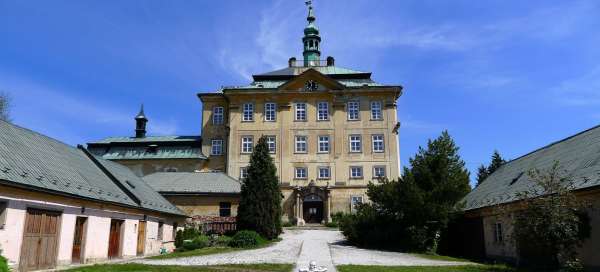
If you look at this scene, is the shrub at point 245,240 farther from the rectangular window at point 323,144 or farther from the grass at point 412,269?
the rectangular window at point 323,144

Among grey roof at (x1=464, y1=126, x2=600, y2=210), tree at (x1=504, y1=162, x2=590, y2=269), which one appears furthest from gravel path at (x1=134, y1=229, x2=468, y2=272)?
grey roof at (x1=464, y1=126, x2=600, y2=210)

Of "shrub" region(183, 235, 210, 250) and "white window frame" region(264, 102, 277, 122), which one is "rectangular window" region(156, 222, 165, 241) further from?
"white window frame" region(264, 102, 277, 122)

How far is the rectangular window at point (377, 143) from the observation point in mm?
48219

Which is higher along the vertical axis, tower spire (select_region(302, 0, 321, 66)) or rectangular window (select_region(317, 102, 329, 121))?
tower spire (select_region(302, 0, 321, 66))

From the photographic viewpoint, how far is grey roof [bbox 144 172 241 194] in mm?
35031

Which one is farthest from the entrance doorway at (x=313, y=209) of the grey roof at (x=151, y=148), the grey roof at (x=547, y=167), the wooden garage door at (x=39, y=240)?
the wooden garage door at (x=39, y=240)

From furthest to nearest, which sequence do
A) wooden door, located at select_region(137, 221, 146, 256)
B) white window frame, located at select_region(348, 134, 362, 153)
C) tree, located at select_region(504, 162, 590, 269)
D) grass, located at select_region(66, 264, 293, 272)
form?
white window frame, located at select_region(348, 134, 362, 153) < wooden door, located at select_region(137, 221, 146, 256) < grass, located at select_region(66, 264, 293, 272) < tree, located at select_region(504, 162, 590, 269)

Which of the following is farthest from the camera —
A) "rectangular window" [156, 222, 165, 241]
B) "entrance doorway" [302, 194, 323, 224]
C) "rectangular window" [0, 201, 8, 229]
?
→ "entrance doorway" [302, 194, 323, 224]

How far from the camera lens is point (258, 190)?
28766 mm

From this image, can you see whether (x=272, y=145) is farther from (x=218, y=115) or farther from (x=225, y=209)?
(x=225, y=209)

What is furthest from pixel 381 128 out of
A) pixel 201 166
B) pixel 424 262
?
pixel 424 262

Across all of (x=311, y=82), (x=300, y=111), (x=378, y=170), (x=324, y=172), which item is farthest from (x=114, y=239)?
(x=311, y=82)

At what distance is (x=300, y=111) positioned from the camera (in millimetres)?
50031

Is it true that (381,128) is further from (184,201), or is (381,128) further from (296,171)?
(184,201)
